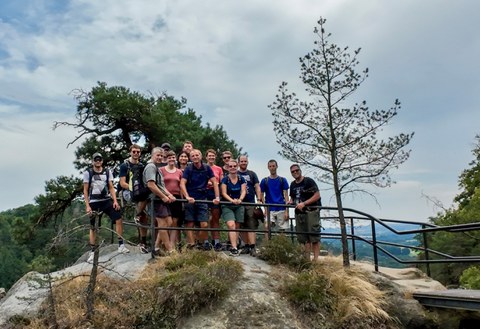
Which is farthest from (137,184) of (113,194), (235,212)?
(235,212)

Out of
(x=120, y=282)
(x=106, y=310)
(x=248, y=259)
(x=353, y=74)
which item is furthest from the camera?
(x=353, y=74)

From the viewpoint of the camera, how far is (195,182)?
791 cm

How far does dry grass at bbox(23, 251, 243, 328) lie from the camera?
593 centimetres

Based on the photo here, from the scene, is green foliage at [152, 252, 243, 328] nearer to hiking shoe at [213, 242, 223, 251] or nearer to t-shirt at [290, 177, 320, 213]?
hiking shoe at [213, 242, 223, 251]

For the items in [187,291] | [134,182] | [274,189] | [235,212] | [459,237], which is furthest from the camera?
[459,237]

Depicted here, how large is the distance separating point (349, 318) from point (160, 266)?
9.26ft

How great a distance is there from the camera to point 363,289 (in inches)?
273

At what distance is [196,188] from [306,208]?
1.95 m

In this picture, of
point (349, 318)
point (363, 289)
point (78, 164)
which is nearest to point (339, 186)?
point (363, 289)

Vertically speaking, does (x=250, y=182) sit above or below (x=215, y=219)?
above

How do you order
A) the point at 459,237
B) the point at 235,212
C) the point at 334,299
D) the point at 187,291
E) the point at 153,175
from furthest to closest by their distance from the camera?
the point at 459,237 → the point at 235,212 → the point at 153,175 → the point at 334,299 → the point at 187,291

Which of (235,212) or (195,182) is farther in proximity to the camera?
(235,212)

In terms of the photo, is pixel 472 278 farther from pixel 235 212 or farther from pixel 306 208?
pixel 235 212

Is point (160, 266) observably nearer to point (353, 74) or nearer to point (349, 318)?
point (349, 318)
